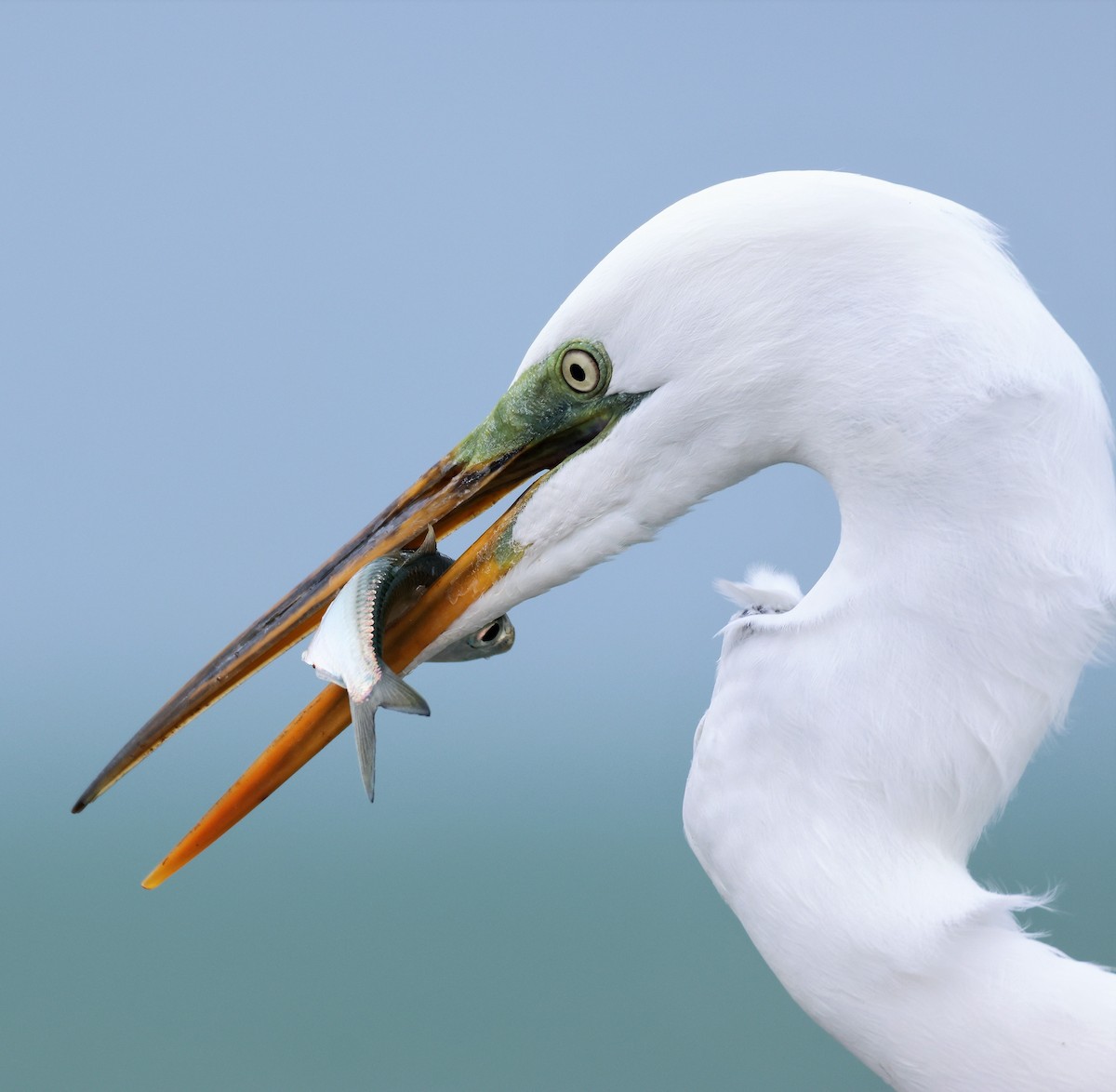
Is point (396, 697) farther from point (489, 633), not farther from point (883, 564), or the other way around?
point (883, 564)

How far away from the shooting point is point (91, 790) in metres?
1.60

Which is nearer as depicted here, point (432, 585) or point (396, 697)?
point (396, 697)

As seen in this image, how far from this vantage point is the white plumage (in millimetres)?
1260

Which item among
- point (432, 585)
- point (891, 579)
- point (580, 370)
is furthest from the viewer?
point (432, 585)

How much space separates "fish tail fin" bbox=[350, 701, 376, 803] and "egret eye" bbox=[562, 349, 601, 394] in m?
0.37

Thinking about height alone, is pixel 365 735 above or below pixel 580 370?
below

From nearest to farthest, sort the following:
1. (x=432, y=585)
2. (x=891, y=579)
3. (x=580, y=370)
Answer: (x=891, y=579), (x=580, y=370), (x=432, y=585)

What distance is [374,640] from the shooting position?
1.40m

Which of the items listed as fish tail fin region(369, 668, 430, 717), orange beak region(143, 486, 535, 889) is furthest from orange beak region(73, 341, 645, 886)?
fish tail fin region(369, 668, 430, 717)

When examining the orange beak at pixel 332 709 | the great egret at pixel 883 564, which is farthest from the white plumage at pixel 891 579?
the orange beak at pixel 332 709

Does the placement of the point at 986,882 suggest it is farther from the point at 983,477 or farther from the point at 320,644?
the point at 320,644

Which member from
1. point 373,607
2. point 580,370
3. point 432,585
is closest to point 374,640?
point 373,607

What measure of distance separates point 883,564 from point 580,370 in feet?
1.13

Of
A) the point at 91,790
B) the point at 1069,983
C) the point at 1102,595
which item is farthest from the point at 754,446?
the point at 91,790
